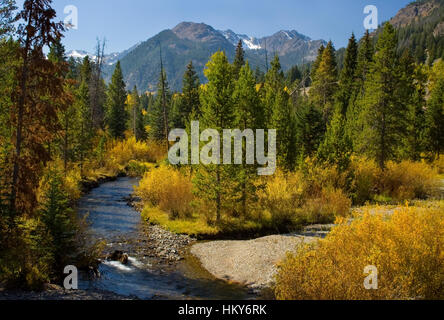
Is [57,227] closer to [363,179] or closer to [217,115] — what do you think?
[217,115]

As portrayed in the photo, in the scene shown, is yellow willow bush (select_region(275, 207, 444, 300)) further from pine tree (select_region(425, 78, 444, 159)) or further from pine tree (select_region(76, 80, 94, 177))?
pine tree (select_region(425, 78, 444, 159))

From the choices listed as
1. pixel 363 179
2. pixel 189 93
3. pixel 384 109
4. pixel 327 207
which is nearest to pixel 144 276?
pixel 327 207

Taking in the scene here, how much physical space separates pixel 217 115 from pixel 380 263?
A: 34.9ft

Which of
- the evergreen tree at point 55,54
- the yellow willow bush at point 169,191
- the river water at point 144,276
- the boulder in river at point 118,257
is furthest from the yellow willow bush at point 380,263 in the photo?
the yellow willow bush at point 169,191

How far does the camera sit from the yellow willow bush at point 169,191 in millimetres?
18406

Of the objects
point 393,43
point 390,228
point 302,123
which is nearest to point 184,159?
point 302,123

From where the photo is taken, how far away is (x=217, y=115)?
15.7m

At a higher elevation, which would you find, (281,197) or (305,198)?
(281,197)

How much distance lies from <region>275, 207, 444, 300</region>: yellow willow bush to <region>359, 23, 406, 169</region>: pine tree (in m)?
16.9

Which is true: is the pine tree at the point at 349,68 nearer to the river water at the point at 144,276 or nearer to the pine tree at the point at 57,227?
the river water at the point at 144,276

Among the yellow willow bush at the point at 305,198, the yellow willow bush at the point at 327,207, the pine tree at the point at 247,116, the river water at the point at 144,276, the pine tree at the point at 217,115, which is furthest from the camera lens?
the yellow willow bush at the point at 327,207

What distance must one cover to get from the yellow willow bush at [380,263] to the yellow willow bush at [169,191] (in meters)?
11.1

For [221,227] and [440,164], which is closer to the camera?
[221,227]

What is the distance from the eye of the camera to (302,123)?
85.1ft
